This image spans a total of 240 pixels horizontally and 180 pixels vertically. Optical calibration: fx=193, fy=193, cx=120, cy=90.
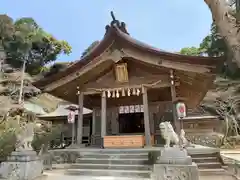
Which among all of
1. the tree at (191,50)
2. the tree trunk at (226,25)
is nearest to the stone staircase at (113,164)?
the tree trunk at (226,25)

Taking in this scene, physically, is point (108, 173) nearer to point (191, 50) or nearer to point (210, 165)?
point (210, 165)

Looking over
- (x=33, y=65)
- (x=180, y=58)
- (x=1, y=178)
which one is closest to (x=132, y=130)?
(x=180, y=58)

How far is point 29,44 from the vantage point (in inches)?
1214

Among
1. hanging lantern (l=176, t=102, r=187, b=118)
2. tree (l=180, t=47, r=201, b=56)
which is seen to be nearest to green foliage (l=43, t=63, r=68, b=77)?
tree (l=180, t=47, r=201, b=56)

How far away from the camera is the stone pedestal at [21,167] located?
555 cm

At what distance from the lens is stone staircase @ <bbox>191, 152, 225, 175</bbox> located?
595cm

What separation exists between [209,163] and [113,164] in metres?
3.12

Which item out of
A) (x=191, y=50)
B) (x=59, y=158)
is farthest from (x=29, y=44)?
(x=191, y=50)

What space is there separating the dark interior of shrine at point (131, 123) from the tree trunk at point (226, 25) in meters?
8.26

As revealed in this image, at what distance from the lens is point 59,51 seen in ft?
120

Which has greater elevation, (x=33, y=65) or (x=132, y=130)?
(x=33, y=65)

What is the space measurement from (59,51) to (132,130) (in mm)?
28617

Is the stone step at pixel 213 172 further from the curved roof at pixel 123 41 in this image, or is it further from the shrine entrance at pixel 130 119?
the shrine entrance at pixel 130 119

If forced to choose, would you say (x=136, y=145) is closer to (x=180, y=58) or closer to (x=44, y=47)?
(x=180, y=58)
